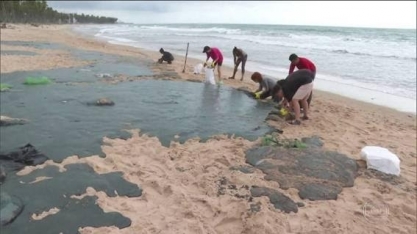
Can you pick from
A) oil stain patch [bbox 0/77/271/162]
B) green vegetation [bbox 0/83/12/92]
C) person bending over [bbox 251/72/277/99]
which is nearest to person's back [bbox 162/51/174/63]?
oil stain patch [bbox 0/77/271/162]

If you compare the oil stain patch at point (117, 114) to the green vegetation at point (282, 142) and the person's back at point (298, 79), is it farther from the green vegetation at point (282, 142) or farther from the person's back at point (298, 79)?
the person's back at point (298, 79)

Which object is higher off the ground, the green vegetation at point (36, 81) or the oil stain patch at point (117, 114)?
the green vegetation at point (36, 81)

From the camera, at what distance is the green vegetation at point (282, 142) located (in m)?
5.66

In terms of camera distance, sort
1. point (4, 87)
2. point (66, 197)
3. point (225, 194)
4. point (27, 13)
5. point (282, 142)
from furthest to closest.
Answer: point (27, 13), point (4, 87), point (282, 142), point (225, 194), point (66, 197)

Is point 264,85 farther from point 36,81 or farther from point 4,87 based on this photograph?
point 4,87

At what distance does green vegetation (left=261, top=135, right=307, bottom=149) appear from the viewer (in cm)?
566

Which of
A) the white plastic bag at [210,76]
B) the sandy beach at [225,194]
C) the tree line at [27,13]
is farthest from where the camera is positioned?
the tree line at [27,13]

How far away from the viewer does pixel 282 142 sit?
19.1 ft

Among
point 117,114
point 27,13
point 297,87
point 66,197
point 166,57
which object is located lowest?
point 66,197

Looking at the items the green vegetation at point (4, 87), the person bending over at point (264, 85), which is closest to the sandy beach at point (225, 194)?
the person bending over at point (264, 85)

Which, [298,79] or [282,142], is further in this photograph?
[298,79]

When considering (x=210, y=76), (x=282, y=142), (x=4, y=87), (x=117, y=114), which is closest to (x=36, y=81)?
(x=4, y=87)

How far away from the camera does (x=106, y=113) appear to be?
7133 mm

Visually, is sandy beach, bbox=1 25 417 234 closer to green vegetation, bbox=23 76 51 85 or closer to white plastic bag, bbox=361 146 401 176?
white plastic bag, bbox=361 146 401 176
